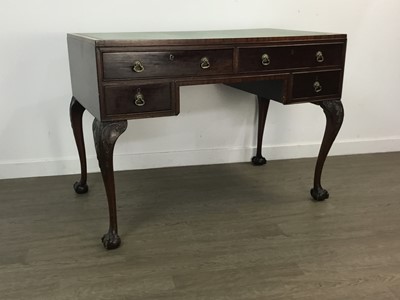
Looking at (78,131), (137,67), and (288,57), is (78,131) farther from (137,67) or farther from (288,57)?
(288,57)

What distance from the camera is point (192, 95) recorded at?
7.30 ft

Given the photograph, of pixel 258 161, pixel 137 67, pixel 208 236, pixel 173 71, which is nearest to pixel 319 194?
pixel 258 161

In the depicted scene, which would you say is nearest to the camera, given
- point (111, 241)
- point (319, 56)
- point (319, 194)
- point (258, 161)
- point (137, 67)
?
point (137, 67)

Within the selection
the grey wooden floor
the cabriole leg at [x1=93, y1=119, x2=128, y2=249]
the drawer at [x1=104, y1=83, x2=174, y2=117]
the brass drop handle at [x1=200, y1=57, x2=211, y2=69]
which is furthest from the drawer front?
the grey wooden floor

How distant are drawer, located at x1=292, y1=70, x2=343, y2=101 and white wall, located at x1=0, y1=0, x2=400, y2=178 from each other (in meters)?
0.61

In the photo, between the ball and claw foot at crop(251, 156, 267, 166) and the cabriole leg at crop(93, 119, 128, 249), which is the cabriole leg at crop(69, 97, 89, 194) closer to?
the cabriole leg at crop(93, 119, 128, 249)

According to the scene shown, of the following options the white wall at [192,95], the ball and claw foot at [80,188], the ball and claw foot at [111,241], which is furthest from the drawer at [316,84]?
the ball and claw foot at [80,188]

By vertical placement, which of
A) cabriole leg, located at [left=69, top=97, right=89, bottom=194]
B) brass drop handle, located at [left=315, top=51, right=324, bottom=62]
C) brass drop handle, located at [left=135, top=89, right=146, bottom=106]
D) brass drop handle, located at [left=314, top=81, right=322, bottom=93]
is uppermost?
brass drop handle, located at [left=315, top=51, right=324, bottom=62]

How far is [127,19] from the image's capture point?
6.64 feet

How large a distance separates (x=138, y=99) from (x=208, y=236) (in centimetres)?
59

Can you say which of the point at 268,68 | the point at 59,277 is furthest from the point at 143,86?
the point at 59,277

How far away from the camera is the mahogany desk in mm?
1396

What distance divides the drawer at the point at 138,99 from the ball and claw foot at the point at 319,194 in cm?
84

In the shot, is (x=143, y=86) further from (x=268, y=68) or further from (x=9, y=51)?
(x=9, y=51)
